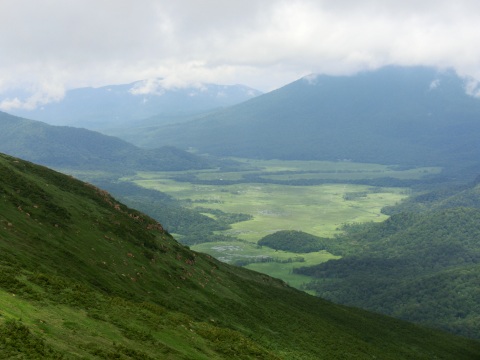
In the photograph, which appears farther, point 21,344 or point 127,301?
point 127,301

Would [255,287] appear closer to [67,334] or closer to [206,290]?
[206,290]

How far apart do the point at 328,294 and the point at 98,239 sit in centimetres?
13526

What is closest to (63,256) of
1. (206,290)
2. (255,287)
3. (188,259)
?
(206,290)

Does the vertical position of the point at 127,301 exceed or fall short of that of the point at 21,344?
it falls short

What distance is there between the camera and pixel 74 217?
6406 centimetres

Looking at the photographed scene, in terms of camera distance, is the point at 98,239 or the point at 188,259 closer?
the point at 98,239

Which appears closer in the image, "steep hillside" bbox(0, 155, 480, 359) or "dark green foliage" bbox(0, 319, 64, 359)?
"dark green foliage" bbox(0, 319, 64, 359)

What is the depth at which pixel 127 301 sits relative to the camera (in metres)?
47.0

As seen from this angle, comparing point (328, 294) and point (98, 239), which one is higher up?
point (98, 239)

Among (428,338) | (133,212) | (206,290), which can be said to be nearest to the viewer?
(206,290)

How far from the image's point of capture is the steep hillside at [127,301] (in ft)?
111

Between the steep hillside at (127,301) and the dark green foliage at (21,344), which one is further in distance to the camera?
the steep hillside at (127,301)

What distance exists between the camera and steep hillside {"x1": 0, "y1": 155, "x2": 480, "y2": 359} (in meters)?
33.9

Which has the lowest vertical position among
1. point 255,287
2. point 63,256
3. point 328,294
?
point 328,294
